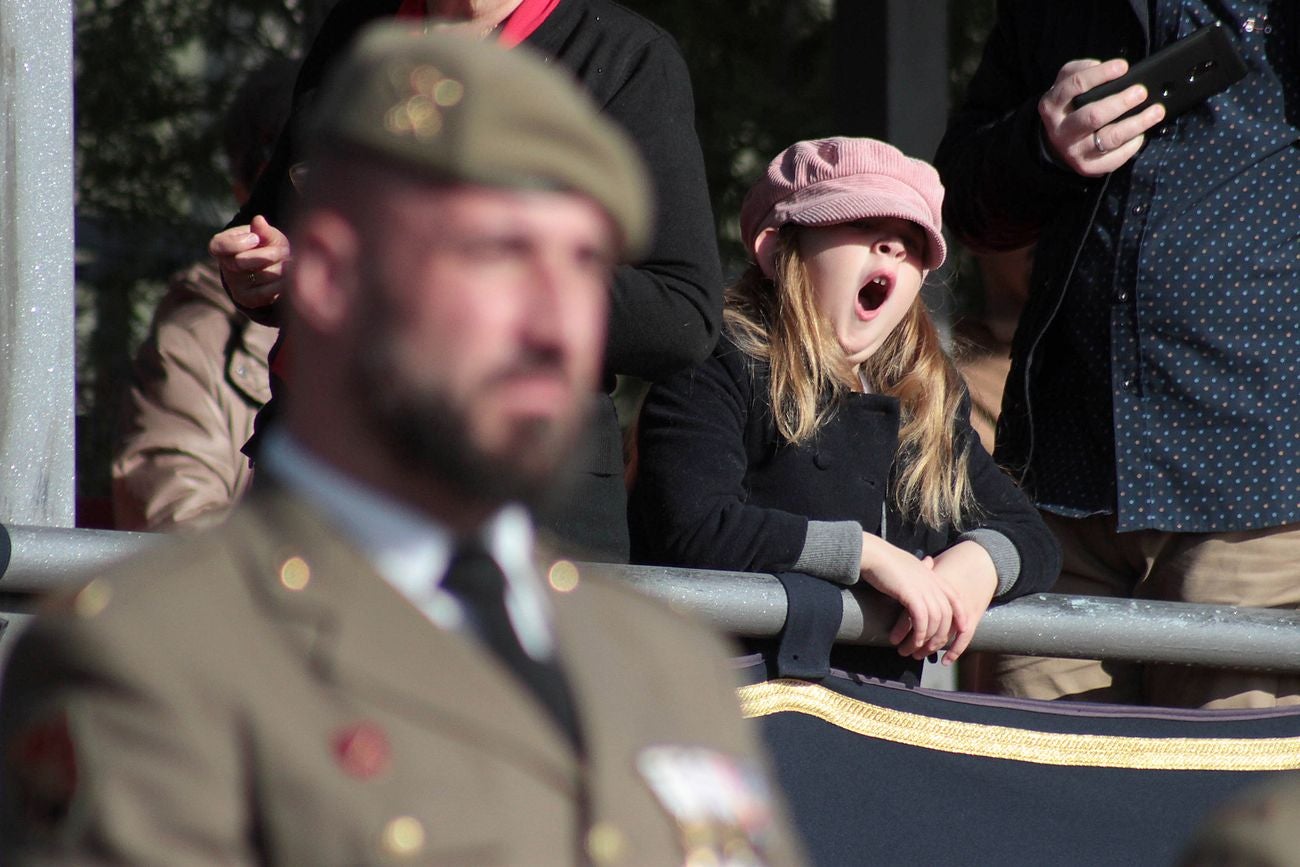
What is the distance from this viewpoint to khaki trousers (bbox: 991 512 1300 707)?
9.68ft

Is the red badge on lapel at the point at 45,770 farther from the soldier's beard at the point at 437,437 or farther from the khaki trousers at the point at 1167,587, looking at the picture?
the khaki trousers at the point at 1167,587

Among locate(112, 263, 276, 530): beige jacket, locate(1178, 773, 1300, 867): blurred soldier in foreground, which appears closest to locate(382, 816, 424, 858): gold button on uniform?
locate(1178, 773, 1300, 867): blurred soldier in foreground

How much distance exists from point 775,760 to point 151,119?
170 inches

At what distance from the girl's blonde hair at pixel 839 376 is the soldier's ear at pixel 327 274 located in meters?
1.76

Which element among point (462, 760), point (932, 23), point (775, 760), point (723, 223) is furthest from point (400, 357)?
point (723, 223)

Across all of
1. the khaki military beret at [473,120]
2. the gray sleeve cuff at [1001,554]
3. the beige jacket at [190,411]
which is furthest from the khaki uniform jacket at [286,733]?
the beige jacket at [190,411]

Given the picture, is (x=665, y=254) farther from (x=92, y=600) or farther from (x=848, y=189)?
(x=92, y=600)

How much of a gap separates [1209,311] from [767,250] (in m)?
0.69

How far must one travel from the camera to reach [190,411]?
377cm

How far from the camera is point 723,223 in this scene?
20.7ft

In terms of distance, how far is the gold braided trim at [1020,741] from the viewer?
2535mm

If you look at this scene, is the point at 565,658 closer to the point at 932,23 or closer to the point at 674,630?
the point at 674,630

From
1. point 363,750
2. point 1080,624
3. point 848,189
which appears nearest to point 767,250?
point 848,189

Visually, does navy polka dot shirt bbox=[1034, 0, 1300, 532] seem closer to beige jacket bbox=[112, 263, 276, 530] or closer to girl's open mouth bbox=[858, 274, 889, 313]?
girl's open mouth bbox=[858, 274, 889, 313]
